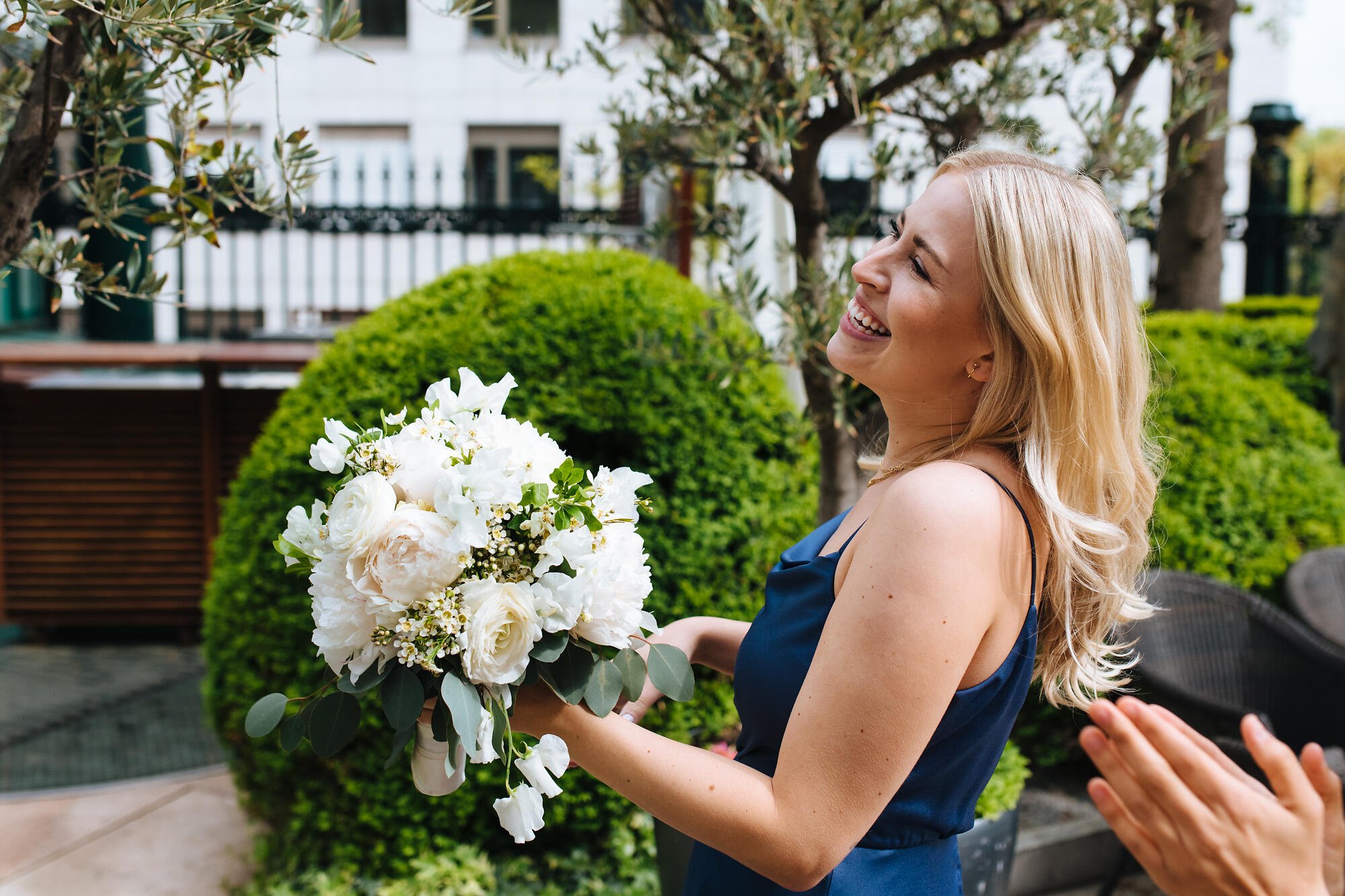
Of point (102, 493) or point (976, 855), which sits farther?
point (102, 493)

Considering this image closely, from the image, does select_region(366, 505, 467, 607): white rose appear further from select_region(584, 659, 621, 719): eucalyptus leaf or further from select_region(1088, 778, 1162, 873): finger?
select_region(1088, 778, 1162, 873): finger

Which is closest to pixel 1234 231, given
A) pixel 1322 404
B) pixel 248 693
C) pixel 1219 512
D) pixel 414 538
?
pixel 1322 404

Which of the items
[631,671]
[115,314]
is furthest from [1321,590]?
[115,314]

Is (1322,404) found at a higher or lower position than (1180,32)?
lower

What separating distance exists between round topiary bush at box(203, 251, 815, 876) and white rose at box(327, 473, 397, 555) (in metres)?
1.83

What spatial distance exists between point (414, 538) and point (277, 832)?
267 centimetres

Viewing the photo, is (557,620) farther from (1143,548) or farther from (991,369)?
(1143,548)

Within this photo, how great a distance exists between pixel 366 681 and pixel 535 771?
0.25 meters

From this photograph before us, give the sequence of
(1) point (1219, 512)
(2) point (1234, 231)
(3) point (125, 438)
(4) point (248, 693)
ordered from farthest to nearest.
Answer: (2) point (1234, 231) < (3) point (125, 438) < (1) point (1219, 512) < (4) point (248, 693)

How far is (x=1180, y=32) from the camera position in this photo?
326 cm

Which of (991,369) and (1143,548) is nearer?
(991,369)

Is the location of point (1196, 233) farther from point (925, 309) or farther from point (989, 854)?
point (925, 309)

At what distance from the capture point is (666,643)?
1705 millimetres

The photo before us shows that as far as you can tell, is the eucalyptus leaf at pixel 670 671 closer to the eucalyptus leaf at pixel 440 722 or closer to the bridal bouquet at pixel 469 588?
the bridal bouquet at pixel 469 588
